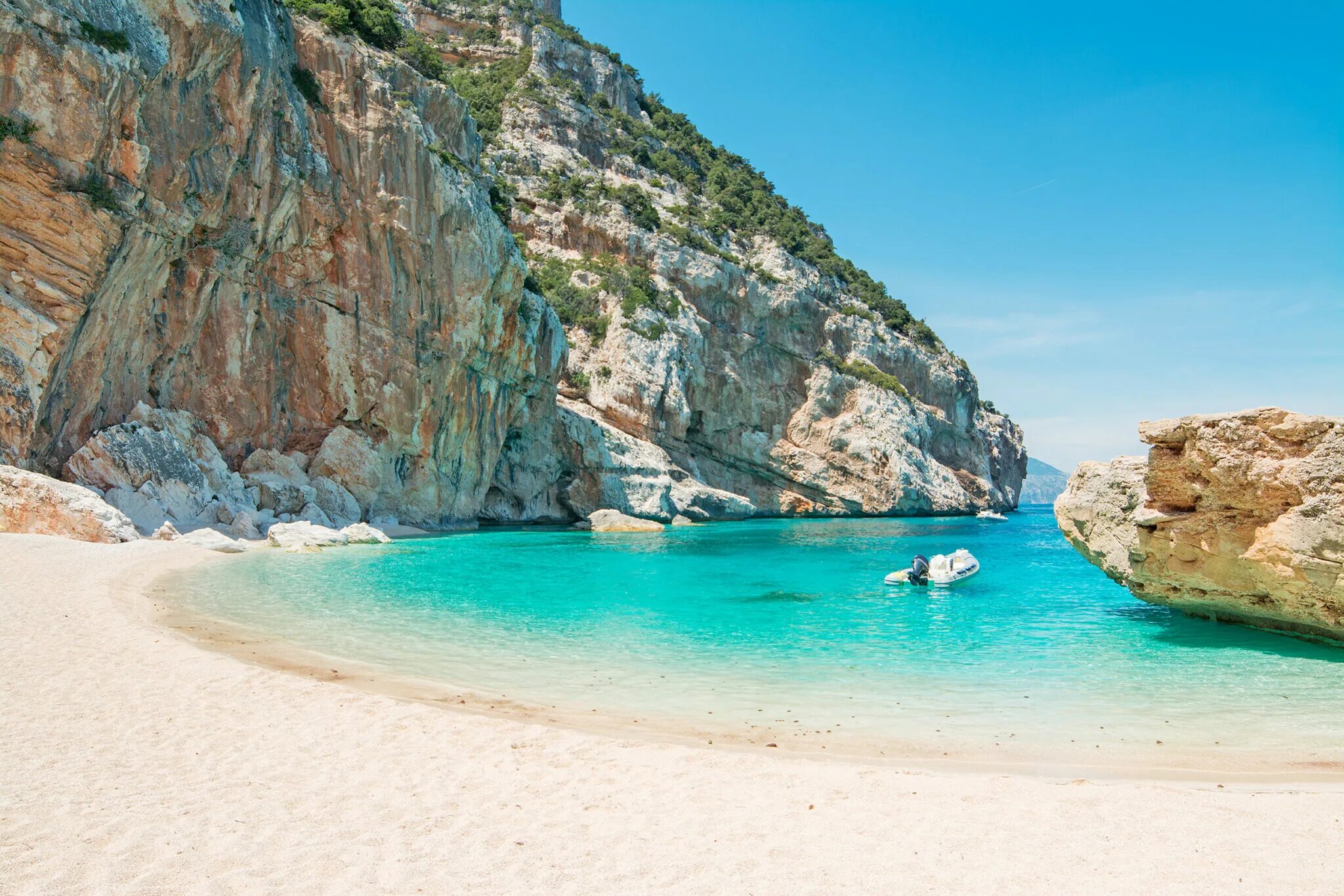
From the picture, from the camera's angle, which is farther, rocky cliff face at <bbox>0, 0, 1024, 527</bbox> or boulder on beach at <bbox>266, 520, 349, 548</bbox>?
boulder on beach at <bbox>266, 520, 349, 548</bbox>

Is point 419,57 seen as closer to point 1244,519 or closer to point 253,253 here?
point 253,253

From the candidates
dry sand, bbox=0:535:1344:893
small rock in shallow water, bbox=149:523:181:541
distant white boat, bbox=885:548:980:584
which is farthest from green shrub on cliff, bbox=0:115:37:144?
distant white boat, bbox=885:548:980:584

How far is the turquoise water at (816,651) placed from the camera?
8.05m

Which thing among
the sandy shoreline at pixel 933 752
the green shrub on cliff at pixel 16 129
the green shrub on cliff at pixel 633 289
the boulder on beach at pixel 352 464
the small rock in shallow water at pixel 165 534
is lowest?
the small rock in shallow water at pixel 165 534

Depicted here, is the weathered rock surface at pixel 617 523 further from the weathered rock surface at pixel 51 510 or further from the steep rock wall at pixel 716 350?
the weathered rock surface at pixel 51 510

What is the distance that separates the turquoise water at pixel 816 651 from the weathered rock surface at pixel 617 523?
18.0 metres

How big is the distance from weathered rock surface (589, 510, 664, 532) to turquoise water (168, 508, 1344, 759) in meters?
18.0

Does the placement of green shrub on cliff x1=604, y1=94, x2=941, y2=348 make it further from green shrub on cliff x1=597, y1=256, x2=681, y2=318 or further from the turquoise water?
the turquoise water

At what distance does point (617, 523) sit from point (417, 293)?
1619cm

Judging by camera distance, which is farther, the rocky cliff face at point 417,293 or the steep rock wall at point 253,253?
the rocky cliff face at point 417,293

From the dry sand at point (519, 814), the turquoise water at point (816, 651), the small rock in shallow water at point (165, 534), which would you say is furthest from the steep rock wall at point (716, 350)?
the dry sand at point (519, 814)

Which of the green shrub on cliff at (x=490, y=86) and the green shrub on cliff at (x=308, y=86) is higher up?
the green shrub on cliff at (x=490, y=86)

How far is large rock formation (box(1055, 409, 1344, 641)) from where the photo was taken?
11.1m

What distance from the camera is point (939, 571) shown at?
20875mm
